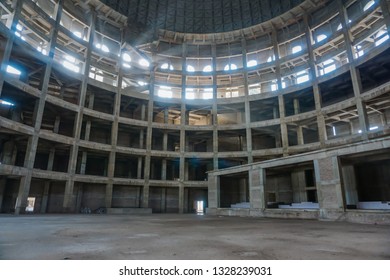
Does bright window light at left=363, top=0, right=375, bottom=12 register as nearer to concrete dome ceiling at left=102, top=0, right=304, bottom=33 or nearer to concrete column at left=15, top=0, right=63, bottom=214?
concrete dome ceiling at left=102, top=0, right=304, bottom=33

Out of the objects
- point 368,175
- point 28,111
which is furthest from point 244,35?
point 28,111

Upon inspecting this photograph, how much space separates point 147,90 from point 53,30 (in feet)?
45.7

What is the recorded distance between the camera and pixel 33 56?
83.7 feet

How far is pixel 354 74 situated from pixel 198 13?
82.1ft

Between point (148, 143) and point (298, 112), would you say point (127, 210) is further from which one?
point (298, 112)

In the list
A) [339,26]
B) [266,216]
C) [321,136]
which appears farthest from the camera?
[339,26]

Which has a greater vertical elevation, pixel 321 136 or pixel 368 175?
pixel 321 136

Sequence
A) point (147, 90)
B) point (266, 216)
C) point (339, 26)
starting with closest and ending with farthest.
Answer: point (266, 216) < point (339, 26) < point (147, 90)

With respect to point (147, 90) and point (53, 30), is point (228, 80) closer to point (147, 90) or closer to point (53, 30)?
point (147, 90)

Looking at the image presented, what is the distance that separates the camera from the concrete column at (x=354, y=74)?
25.0 m

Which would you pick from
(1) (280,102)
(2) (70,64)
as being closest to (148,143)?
(2) (70,64)

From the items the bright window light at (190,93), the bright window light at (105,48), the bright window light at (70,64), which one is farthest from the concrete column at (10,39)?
the bright window light at (190,93)

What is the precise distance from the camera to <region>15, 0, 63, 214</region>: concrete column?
23047mm

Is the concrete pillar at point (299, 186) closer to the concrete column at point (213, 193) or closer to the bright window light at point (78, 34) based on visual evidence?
the concrete column at point (213, 193)
